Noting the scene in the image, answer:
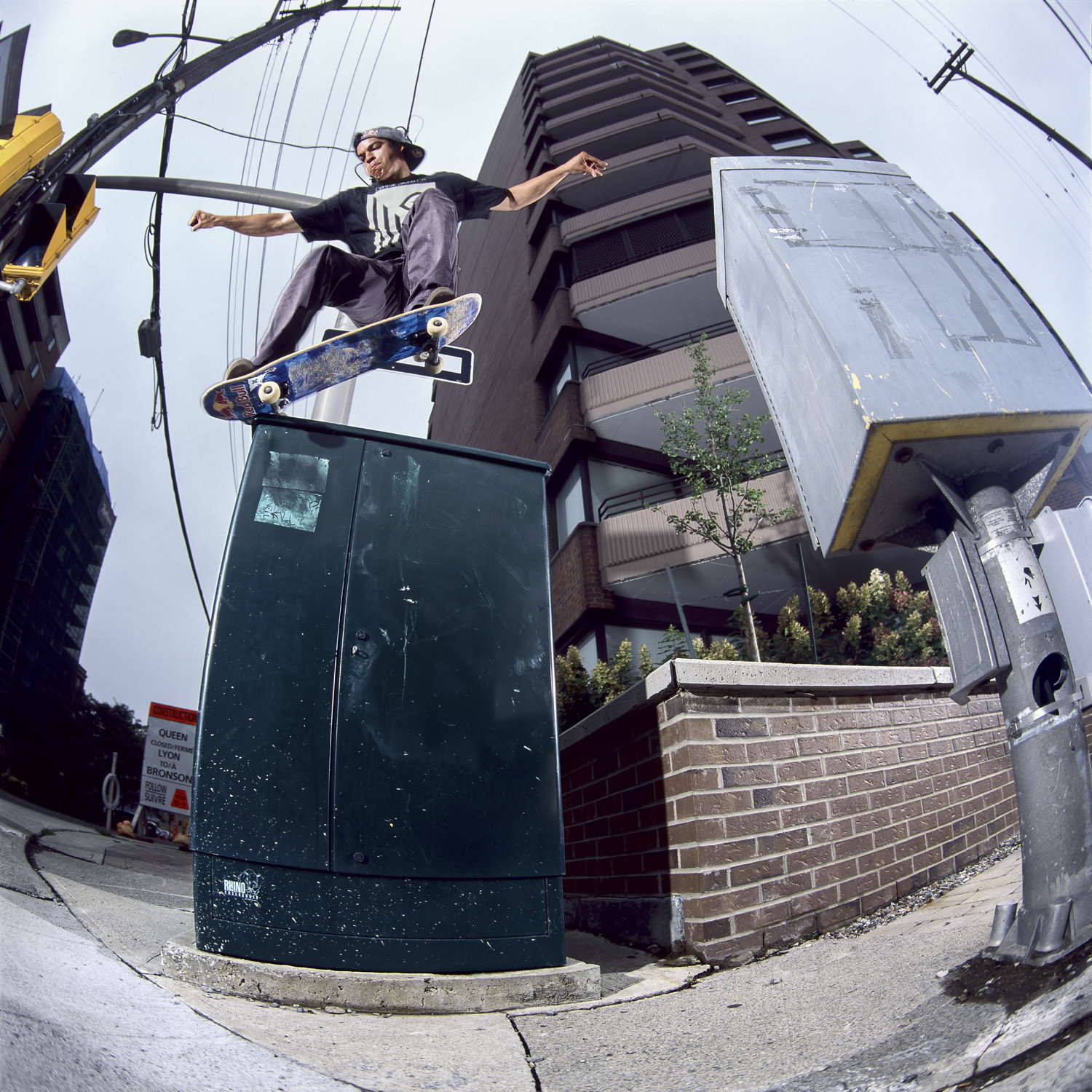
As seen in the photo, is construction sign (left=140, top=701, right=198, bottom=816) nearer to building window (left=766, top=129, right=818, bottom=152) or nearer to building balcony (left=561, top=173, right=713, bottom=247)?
building balcony (left=561, top=173, right=713, bottom=247)

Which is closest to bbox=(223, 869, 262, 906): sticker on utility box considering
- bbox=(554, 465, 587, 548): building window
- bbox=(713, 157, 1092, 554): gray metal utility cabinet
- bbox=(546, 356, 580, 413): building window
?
bbox=(713, 157, 1092, 554): gray metal utility cabinet

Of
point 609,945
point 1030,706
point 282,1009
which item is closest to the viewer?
point 1030,706

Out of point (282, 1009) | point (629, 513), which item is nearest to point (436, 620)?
point (282, 1009)

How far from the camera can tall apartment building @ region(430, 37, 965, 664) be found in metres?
13.1

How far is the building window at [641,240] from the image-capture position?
17.4m

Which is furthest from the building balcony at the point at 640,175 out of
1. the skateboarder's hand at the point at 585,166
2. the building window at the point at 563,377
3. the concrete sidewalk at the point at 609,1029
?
the concrete sidewalk at the point at 609,1029

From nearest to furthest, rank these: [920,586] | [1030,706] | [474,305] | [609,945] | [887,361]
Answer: [1030,706], [887,361], [609,945], [474,305], [920,586]

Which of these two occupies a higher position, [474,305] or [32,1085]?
[474,305]

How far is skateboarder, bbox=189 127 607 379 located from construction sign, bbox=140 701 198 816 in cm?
1147

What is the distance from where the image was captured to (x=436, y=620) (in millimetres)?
2588

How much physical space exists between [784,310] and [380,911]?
255 cm

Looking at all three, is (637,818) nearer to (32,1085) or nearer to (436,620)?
(436,620)

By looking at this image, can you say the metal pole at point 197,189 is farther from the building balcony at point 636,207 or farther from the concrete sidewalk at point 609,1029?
the building balcony at point 636,207

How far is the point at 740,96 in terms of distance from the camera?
29547 millimetres
